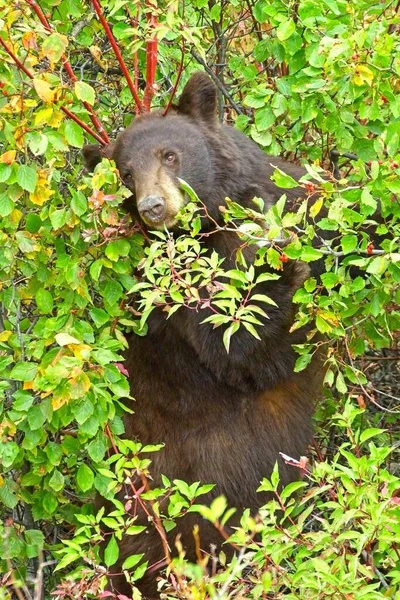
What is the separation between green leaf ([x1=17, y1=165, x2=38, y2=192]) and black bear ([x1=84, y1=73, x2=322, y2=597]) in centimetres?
69

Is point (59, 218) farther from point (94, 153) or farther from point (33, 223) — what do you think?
point (94, 153)

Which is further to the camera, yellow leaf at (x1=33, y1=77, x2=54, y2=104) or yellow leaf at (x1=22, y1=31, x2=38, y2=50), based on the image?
yellow leaf at (x1=22, y1=31, x2=38, y2=50)

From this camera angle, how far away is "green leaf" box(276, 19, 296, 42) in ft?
14.4

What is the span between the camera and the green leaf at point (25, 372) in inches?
160

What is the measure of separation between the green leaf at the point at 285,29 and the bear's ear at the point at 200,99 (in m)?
0.53

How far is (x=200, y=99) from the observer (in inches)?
192

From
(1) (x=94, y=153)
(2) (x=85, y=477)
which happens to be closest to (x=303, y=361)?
(2) (x=85, y=477)

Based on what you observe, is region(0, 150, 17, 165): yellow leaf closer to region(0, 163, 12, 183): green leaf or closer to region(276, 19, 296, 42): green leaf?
region(0, 163, 12, 183): green leaf

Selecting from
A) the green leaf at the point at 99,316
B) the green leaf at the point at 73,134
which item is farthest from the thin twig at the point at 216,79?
the green leaf at the point at 99,316

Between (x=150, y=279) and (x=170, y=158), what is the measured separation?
1.31 meters

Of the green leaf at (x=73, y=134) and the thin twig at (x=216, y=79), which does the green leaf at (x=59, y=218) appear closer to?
the green leaf at (x=73, y=134)

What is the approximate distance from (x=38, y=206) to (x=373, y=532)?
2.15 meters

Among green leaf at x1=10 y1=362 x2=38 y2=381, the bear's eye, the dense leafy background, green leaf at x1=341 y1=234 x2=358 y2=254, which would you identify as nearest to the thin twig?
A: the dense leafy background

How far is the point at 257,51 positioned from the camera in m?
5.08
